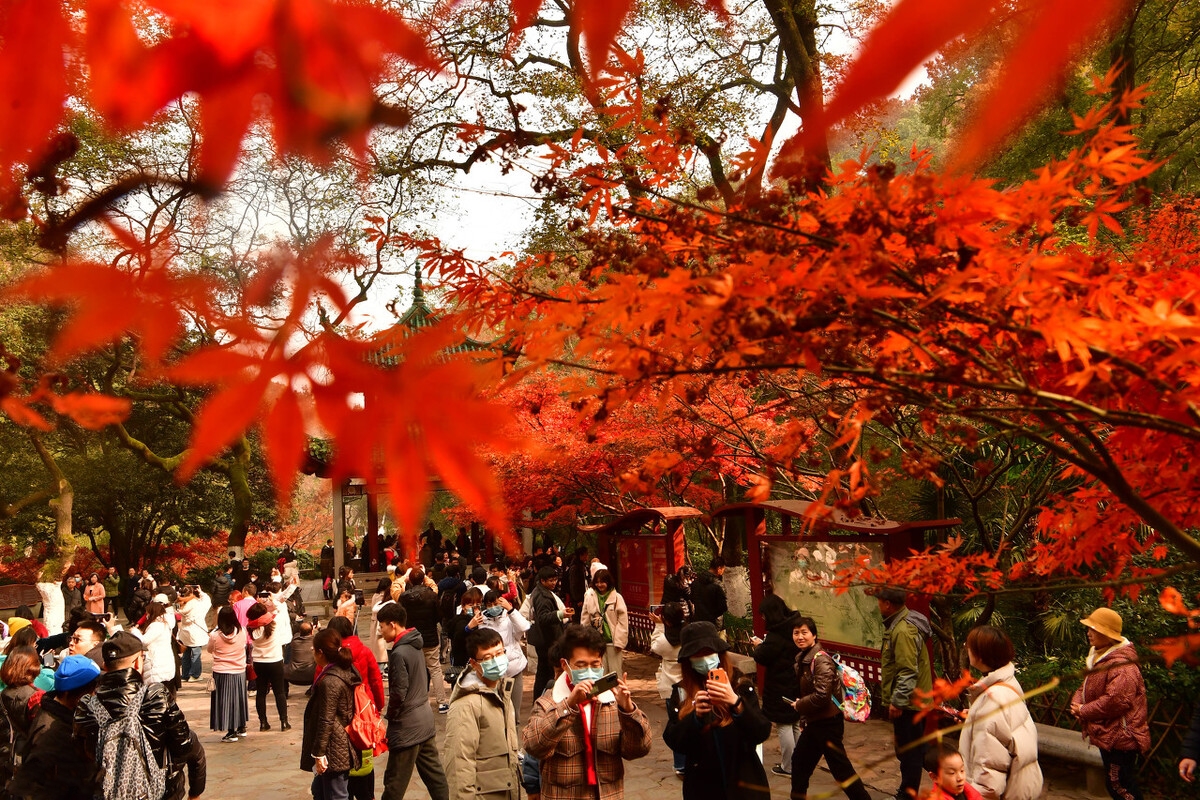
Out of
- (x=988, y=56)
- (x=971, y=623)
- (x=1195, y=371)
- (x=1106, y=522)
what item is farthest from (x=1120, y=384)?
(x=971, y=623)

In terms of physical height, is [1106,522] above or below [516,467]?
below

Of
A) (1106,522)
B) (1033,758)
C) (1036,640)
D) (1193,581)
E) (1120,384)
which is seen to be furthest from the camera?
(1036,640)

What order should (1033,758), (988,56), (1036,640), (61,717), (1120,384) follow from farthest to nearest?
1. (1036,640)
2. (61,717)
3. (1033,758)
4. (1120,384)
5. (988,56)

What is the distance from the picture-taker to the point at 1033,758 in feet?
12.4

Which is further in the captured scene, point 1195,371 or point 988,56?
point 1195,371

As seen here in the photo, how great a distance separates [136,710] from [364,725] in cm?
124

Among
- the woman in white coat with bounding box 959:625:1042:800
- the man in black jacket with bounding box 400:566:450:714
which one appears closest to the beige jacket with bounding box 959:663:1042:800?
the woman in white coat with bounding box 959:625:1042:800

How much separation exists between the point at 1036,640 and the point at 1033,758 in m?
4.74

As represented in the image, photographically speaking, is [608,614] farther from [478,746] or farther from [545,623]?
[478,746]

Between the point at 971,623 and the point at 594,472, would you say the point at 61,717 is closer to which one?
the point at 971,623

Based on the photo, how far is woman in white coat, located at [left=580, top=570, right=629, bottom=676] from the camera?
8.23 meters

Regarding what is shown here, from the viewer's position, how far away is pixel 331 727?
490 centimetres

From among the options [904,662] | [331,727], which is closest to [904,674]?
[904,662]

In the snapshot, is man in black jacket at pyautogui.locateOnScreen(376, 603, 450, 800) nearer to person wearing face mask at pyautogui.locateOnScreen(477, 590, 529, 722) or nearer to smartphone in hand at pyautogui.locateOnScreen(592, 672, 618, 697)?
person wearing face mask at pyautogui.locateOnScreen(477, 590, 529, 722)
